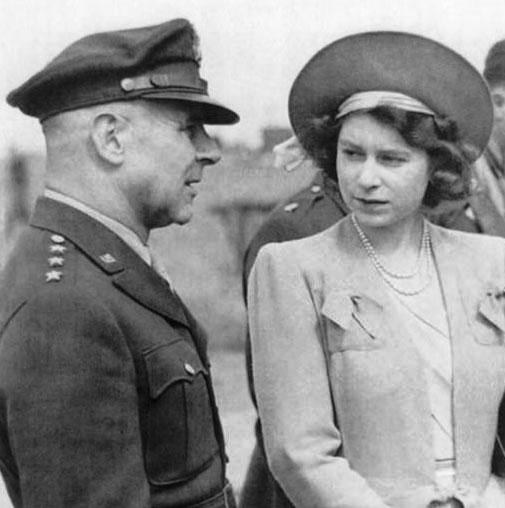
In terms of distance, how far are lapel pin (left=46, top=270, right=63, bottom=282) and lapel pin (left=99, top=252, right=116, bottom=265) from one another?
0.48 ft

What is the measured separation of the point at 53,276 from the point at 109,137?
0.35 meters

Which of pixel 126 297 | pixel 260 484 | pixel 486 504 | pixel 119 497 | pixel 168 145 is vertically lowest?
pixel 260 484

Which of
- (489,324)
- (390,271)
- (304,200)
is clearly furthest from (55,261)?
(304,200)

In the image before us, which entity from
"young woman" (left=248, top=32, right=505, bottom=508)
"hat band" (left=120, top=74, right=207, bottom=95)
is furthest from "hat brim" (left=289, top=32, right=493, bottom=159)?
"hat band" (left=120, top=74, right=207, bottom=95)

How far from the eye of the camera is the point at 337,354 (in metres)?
2.67

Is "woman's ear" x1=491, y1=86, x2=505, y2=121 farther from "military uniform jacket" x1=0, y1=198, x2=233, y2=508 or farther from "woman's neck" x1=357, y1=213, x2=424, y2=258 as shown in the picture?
"military uniform jacket" x1=0, y1=198, x2=233, y2=508

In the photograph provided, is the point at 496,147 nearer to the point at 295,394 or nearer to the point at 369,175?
the point at 369,175

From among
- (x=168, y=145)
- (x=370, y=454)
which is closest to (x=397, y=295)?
(x=370, y=454)

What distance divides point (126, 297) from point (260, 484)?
1.60 metres

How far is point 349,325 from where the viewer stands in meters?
2.67

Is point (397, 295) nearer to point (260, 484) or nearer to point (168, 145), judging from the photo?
point (168, 145)

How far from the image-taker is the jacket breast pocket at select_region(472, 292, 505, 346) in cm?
276

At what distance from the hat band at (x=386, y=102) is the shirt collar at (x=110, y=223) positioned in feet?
2.25

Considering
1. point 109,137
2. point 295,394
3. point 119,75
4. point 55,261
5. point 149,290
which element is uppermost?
point 119,75
